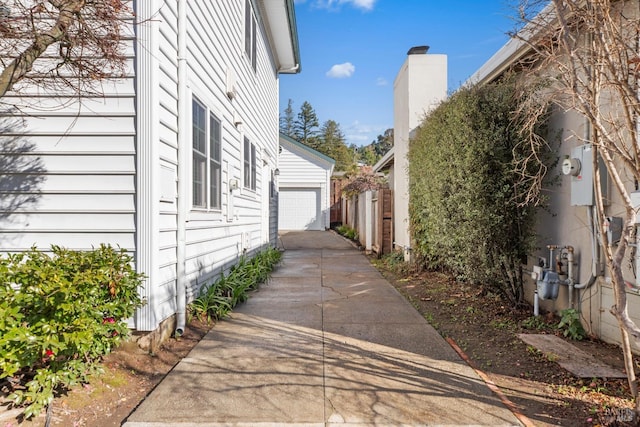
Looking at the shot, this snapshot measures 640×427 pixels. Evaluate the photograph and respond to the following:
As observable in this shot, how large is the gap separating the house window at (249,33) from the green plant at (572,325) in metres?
7.06

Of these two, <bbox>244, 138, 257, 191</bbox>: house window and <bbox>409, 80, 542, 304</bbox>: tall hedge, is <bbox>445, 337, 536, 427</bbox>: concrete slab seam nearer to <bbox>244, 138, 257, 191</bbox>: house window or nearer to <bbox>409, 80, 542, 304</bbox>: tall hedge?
<bbox>409, 80, 542, 304</bbox>: tall hedge

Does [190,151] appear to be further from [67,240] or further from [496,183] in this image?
[496,183]

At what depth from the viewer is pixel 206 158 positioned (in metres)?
5.57

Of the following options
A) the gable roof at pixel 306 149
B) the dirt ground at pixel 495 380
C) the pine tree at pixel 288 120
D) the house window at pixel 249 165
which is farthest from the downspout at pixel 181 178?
the pine tree at pixel 288 120

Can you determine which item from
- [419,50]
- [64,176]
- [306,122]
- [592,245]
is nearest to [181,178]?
[64,176]

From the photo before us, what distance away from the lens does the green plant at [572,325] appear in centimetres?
436

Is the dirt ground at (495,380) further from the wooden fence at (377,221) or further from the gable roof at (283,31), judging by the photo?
the gable roof at (283,31)

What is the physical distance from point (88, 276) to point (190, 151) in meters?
2.20

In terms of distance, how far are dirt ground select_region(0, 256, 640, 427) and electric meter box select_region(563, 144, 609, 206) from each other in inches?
57.5

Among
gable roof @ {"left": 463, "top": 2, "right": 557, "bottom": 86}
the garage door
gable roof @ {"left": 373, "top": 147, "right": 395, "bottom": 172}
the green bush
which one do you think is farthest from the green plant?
the garage door

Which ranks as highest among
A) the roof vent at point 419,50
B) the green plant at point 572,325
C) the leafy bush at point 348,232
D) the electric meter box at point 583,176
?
the roof vent at point 419,50

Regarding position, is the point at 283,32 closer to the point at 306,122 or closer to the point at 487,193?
the point at 487,193

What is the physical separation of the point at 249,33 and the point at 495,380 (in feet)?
26.3

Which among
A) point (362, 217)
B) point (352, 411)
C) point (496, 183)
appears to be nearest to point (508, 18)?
point (496, 183)
